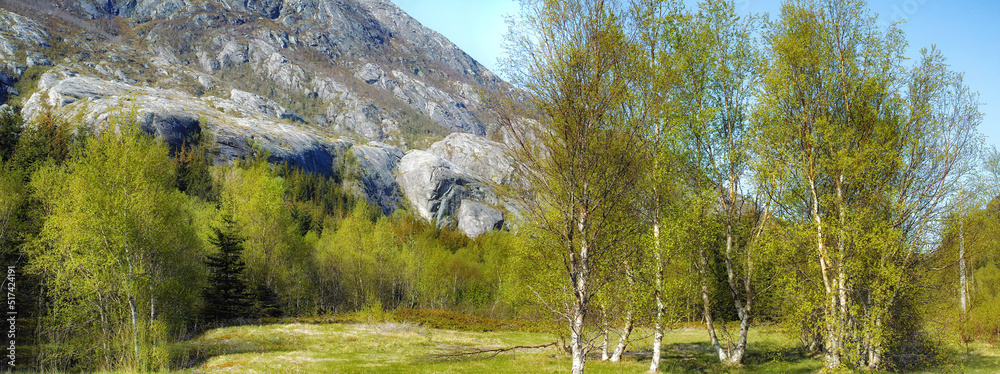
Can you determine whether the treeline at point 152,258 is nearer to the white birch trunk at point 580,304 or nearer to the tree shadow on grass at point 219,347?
the tree shadow on grass at point 219,347

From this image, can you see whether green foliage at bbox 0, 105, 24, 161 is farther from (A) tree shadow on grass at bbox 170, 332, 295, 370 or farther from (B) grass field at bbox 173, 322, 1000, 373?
(A) tree shadow on grass at bbox 170, 332, 295, 370

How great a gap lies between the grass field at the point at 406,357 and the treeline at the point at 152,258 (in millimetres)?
2936

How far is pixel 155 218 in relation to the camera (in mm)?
24203

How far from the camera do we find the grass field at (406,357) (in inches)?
816

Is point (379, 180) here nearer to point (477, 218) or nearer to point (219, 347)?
point (477, 218)

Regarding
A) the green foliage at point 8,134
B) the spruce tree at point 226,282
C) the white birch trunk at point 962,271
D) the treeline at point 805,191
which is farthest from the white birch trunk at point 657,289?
the green foliage at point 8,134

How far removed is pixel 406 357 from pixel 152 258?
15.6 m

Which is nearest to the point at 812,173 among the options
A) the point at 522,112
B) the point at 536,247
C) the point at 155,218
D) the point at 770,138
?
the point at 770,138

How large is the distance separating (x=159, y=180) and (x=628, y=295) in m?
26.5

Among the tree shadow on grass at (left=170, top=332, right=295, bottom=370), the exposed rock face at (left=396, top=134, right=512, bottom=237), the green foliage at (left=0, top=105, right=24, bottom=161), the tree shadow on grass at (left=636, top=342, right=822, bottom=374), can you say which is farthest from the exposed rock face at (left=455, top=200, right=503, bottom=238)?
the tree shadow on grass at (left=636, top=342, right=822, bottom=374)

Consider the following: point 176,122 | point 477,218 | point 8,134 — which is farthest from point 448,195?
point 8,134

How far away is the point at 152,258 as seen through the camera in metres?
25.5

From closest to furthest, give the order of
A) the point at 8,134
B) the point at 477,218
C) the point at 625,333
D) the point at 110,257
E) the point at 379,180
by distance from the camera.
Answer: the point at 625,333 < the point at 110,257 < the point at 8,134 < the point at 477,218 < the point at 379,180

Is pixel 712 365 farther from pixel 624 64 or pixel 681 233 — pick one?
pixel 624 64
